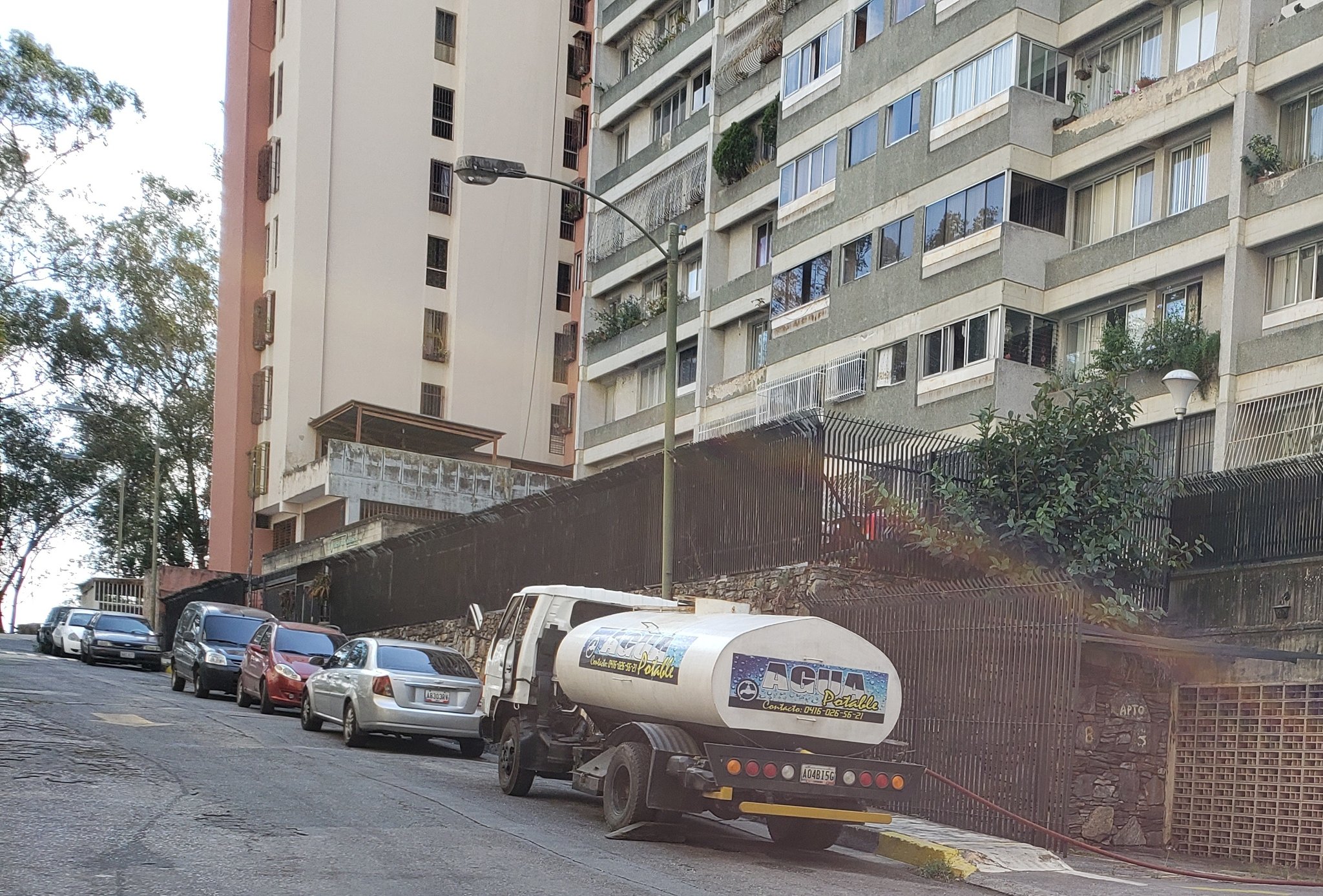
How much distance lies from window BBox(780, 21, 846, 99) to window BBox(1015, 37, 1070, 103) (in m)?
6.59

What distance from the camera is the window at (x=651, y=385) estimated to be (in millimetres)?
46719

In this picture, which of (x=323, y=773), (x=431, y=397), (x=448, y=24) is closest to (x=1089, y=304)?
(x=323, y=773)

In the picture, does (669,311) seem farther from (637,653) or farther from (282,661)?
(282,661)

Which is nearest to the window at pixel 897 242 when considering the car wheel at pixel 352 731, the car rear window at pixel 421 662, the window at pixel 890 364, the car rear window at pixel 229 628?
the window at pixel 890 364

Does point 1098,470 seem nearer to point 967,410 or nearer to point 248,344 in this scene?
point 967,410

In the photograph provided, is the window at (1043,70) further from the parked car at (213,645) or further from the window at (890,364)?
Answer: the parked car at (213,645)

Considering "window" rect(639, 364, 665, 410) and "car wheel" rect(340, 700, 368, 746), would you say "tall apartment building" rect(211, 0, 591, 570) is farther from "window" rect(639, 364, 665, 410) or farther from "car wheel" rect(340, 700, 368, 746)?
"car wheel" rect(340, 700, 368, 746)

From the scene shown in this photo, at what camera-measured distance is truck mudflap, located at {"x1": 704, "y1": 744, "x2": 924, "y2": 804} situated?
11617mm

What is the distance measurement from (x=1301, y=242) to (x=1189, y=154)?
3248 millimetres

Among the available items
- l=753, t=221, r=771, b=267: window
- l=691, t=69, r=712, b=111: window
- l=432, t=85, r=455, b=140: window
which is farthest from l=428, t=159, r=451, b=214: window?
l=753, t=221, r=771, b=267: window

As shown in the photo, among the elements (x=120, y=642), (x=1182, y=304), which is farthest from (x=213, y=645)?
(x=1182, y=304)

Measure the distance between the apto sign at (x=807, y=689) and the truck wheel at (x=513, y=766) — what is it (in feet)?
12.3

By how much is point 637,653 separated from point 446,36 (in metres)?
47.3

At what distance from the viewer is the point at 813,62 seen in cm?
3712
